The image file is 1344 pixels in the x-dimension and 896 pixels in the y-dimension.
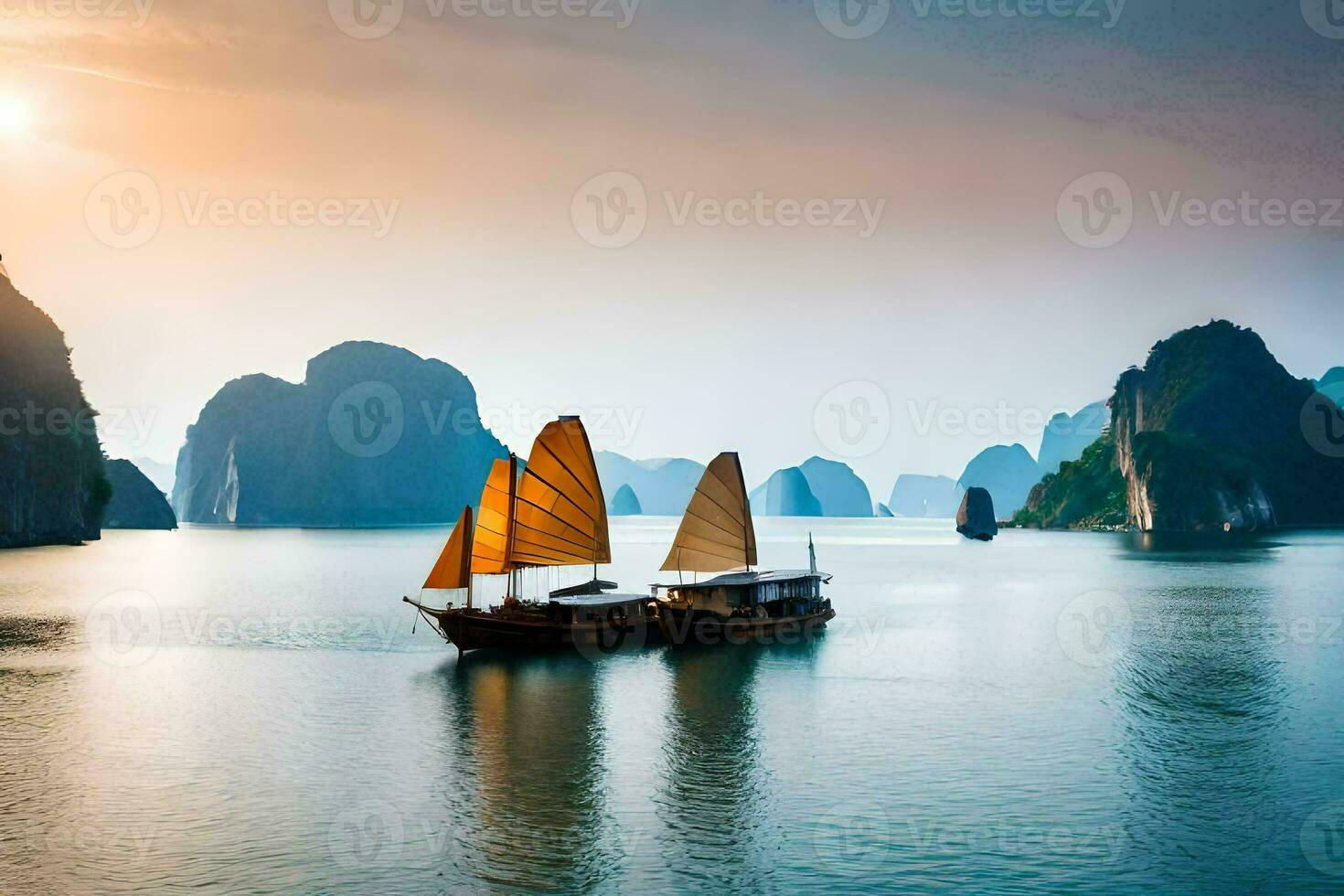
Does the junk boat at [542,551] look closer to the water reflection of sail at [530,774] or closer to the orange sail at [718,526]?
the water reflection of sail at [530,774]

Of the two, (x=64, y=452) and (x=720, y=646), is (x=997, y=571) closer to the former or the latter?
(x=720, y=646)

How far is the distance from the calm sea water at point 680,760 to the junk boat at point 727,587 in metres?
1.64

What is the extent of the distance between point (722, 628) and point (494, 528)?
12471 millimetres

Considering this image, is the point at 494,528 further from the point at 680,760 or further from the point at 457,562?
the point at 680,760

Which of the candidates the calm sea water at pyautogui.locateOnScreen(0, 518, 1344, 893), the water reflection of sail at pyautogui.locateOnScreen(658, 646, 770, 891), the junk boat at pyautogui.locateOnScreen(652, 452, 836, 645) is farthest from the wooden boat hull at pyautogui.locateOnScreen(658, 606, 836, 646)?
the water reflection of sail at pyautogui.locateOnScreen(658, 646, 770, 891)

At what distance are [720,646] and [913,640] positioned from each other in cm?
1166

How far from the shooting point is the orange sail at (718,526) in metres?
53.2

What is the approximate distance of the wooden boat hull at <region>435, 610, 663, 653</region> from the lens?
4656cm

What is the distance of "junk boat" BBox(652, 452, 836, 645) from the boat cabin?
0.15 feet

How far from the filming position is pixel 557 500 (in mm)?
49250

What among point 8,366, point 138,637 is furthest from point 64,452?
point 138,637

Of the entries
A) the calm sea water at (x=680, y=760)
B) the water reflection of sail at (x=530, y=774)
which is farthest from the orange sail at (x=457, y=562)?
the water reflection of sail at (x=530, y=774)

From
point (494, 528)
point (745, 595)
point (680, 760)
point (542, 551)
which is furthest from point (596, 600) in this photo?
point (680, 760)

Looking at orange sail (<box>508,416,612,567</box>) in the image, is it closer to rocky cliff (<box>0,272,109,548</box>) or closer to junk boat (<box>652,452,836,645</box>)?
junk boat (<box>652,452,836,645</box>)
